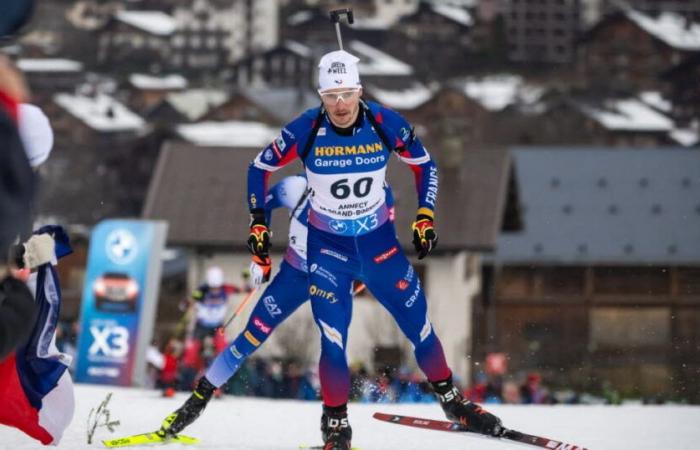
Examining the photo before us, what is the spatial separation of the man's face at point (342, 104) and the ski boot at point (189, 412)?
5.27 feet

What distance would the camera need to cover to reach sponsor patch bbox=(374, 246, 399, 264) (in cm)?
745

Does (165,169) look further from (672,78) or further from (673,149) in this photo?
(672,78)

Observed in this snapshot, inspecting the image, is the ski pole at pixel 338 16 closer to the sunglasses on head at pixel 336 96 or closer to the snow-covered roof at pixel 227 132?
the sunglasses on head at pixel 336 96

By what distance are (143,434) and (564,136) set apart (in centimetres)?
9582

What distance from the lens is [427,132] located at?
105 meters

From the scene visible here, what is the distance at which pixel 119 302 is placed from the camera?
18.8m

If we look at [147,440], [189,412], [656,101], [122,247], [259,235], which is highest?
[259,235]

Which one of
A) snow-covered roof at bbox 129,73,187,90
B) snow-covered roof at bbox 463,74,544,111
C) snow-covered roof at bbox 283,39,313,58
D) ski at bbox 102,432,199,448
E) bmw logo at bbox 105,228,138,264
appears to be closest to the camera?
ski at bbox 102,432,199,448

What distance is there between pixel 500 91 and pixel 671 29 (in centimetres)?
1666

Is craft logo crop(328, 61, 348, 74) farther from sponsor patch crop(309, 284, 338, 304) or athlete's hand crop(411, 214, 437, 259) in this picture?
sponsor patch crop(309, 284, 338, 304)

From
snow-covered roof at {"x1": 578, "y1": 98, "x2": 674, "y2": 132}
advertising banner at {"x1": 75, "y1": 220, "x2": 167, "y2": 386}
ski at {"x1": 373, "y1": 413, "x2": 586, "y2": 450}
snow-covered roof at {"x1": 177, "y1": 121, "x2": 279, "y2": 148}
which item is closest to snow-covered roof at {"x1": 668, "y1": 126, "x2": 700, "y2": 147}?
snow-covered roof at {"x1": 578, "y1": 98, "x2": 674, "y2": 132}

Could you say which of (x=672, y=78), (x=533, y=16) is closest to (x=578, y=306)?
(x=672, y=78)

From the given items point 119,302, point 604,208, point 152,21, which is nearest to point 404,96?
point 152,21

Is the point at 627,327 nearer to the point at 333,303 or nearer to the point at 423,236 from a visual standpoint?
the point at 423,236
